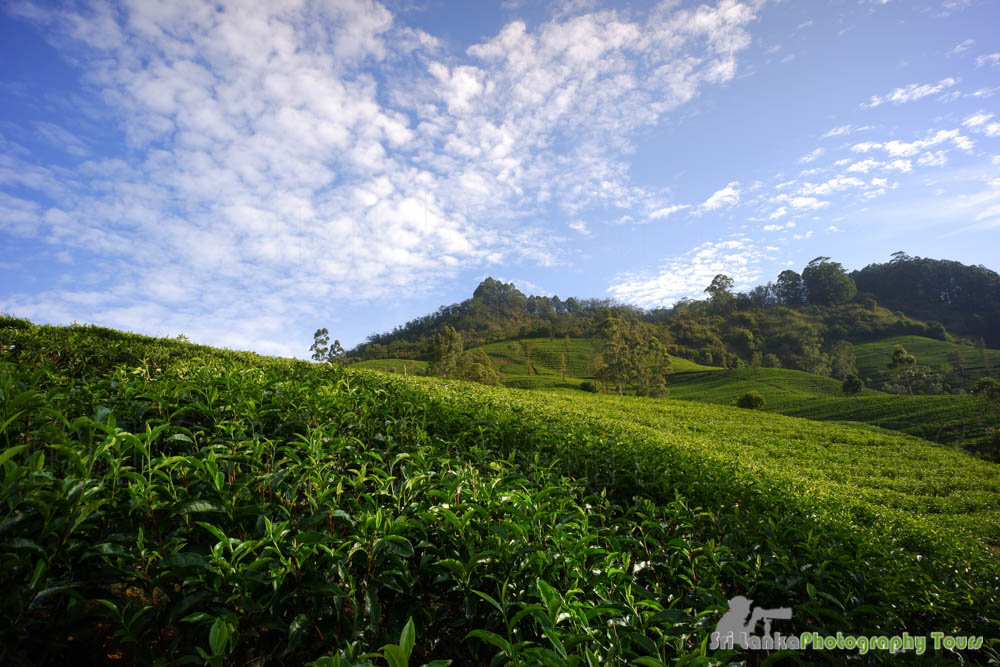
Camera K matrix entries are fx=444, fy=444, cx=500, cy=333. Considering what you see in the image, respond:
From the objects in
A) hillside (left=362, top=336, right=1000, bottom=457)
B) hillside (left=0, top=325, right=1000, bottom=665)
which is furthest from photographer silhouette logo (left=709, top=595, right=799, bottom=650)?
hillside (left=362, top=336, right=1000, bottom=457)

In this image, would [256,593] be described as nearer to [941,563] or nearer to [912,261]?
[941,563]

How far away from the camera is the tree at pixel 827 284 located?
346ft

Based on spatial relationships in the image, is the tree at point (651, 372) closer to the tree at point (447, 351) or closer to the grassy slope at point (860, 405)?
the grassy slope at point (860, 405)

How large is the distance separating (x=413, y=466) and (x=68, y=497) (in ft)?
5.23

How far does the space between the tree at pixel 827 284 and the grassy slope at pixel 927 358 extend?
30.3m

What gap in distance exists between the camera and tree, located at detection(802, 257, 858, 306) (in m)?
105

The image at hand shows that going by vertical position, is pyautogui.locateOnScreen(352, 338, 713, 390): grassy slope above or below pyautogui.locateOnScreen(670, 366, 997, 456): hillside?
above

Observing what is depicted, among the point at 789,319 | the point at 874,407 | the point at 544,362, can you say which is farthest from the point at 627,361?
the point at 789,319

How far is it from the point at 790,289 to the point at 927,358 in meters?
56.7

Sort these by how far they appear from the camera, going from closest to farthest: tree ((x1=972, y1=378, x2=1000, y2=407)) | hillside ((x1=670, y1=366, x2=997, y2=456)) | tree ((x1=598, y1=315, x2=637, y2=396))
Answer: hillside ((x1=670, y1=366, x2=997, y2=456))
tree ((x1=972, y1=378, x2=1000, y2=407))
tree ((x1=598, y1=315, x2=637, y2=396))

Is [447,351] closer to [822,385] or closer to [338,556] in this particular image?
[338,556]

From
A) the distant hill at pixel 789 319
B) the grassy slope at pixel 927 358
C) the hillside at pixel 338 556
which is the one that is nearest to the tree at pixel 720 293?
the distant hill at pixel 789 319

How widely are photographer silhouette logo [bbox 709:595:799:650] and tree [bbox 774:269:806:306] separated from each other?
130 m

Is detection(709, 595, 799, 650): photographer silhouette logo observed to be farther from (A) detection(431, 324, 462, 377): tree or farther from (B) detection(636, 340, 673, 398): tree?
(B) detection(636, 340, 673, 398): tree
